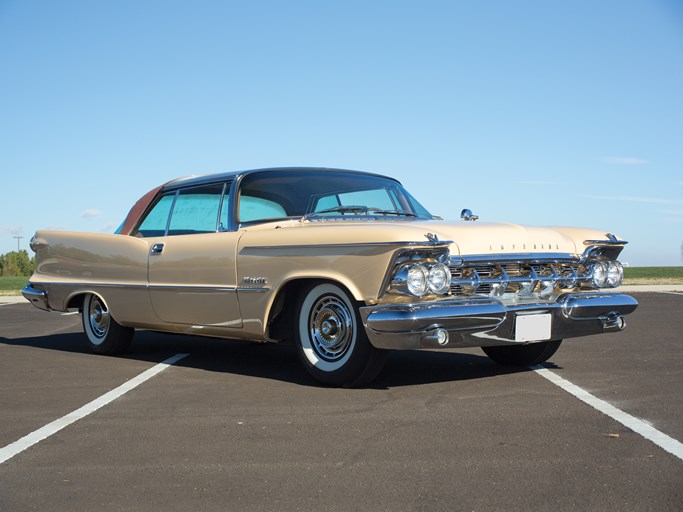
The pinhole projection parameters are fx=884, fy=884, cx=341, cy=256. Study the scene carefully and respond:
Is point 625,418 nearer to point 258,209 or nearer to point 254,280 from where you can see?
point 254,280

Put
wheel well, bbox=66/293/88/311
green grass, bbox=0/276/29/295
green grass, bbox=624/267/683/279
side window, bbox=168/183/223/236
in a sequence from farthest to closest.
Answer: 1. green grass, bbox=624/267/683/279
2. green grass, bbox=0/276/29/295
3. wheel well, bbox=66/293/88/311
4. side window, bbox=168/183/223/236

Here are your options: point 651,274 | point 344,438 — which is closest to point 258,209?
point 344,438

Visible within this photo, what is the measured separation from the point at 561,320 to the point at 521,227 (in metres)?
0.73

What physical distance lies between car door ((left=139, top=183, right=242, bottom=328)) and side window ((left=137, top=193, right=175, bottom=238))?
0.05ft

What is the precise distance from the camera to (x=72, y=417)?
5215 millimetres

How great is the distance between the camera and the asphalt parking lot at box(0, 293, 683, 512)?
137 inches

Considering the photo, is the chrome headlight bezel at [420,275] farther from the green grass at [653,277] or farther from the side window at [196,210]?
the green grass at [653,277]

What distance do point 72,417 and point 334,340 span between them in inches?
69.6

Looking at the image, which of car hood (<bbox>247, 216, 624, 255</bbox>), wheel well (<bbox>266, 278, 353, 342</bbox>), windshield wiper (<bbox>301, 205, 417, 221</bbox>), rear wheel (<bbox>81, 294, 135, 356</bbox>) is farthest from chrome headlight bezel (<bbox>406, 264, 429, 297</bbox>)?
rear wheel (<bbox>81, 294, 135, 356</bbox>)

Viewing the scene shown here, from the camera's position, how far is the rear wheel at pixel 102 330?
8195 millimetres

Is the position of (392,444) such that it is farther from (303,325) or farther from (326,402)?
(303,325)

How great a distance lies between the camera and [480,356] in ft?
26.0

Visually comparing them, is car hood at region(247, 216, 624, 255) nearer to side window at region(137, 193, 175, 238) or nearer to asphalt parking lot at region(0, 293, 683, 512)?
asphalt parking lot at region(0, 293, 683, 512)

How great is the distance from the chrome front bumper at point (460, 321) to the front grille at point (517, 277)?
118 mm
